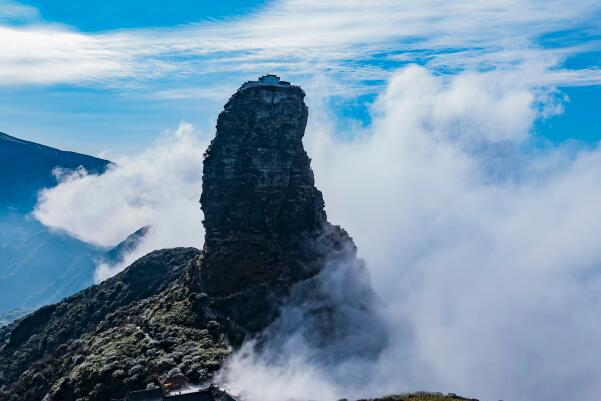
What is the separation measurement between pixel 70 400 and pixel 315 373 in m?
43.8

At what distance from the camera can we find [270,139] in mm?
A: 173375

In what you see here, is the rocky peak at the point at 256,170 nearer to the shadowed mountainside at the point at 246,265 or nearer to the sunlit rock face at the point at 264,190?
the sunlit rock face at the point at 264,190

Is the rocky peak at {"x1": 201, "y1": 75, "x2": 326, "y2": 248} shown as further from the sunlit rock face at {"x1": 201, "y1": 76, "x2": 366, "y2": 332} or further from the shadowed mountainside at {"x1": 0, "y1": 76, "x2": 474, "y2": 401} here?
the shadowed mountainside at {"x1": 0, "y1": 76, "x2": 474, "y2": 401}

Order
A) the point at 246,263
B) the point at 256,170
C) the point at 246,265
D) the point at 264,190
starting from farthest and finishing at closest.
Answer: the point at 256,170, the point at 264,190, the point at 246,263, the point at 246,265

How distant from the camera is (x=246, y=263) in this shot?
164m

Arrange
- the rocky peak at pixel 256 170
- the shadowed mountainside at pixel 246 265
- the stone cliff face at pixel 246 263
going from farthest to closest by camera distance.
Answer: the rocky peak at pixel 256 170 → the stone cliff face at pixel 246 263 → the shadowed mountainside at pixel 246 265

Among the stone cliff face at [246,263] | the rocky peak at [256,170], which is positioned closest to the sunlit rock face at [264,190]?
the rocky peak at [256,170]

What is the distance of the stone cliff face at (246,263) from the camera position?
154375mm

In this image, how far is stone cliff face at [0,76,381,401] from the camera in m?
154

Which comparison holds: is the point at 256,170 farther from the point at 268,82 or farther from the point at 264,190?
the point at 268,82

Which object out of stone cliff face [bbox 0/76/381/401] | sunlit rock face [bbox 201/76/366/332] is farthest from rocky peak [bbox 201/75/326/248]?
stone cliff face [bbox 0/76/381/401]

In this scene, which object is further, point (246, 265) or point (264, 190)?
point (264, 190)

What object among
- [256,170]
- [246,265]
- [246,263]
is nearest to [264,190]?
[256,170]

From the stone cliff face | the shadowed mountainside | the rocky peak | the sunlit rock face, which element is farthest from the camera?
the rocky peak
